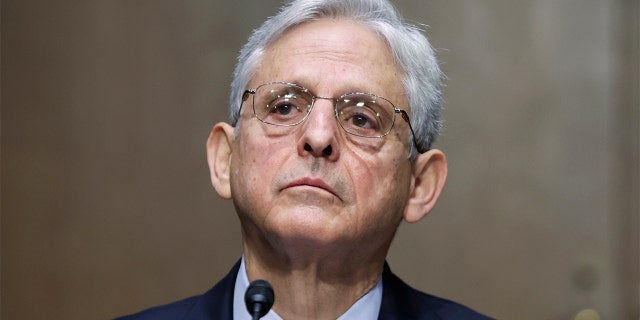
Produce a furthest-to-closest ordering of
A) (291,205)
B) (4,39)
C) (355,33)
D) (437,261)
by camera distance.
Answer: (437,261)
(4,39)
(355,33)
(291,205)

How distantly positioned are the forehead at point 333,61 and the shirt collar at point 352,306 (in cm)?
53

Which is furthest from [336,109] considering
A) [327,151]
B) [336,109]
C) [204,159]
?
[204,159]

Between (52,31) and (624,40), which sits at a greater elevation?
(52,31)

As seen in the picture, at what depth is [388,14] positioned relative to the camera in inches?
103

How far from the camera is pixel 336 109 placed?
2387 millimetres

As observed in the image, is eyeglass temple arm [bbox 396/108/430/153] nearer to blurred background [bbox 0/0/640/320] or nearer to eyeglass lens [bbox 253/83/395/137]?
eyeglass lens [bbox 253/83/395/137]

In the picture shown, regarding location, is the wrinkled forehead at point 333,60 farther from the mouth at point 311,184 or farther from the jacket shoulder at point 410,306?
the jacket shoulder at point 410,306

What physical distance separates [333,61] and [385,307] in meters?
0.68

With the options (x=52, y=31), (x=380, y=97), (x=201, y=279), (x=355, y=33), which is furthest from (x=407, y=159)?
(x=52, y=31)

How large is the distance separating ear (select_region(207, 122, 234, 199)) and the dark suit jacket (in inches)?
10.1

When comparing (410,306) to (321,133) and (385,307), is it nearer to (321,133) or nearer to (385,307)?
(385,307)

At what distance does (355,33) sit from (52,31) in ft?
6.45

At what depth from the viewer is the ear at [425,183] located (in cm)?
260

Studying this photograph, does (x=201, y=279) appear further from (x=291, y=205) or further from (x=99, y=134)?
(x=291, y=205)
